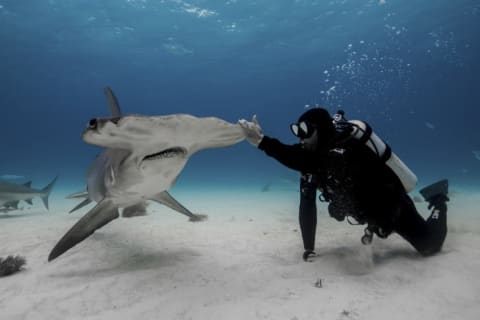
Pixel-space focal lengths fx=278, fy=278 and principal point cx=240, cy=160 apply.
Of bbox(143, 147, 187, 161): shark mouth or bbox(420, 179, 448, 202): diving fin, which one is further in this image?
bbox(420, 179, 448, 202): diving fin

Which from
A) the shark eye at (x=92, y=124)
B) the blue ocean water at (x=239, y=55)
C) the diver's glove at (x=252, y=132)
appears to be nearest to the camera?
the shark eye at (x=92, y=124)

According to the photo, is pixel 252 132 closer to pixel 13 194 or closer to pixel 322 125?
pixel 322 125

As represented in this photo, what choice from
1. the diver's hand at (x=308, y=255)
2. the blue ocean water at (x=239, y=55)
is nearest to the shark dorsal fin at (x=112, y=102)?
the diver's hand at (x=308, y=255)

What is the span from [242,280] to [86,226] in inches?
85.5

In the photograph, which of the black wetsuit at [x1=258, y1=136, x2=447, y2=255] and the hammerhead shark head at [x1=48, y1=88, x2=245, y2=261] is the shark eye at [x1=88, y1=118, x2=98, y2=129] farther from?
the black wetsuit at [x1=258, y1=136, x2=447, y2=255]

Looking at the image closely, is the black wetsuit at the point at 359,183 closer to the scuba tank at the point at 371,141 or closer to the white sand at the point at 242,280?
the scuba tank at the point at 371,141

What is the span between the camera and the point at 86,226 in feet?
12.1

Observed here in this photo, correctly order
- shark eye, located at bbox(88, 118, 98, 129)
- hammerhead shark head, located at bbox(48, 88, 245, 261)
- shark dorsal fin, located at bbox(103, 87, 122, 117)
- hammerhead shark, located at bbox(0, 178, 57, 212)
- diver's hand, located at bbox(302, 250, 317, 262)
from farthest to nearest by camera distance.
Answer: hammerhead shark, located at bbox(0, 178, 57, 212) → shark dorsal fin, located at bbox(103, 87, 122, 117) → diver's hand, located at bbox(302, 250, 317, 262) → hammerhead shark head, located at bbox(48, 88, 245, 261) → shark eye, located at bbox(88, 118, 98, 129)

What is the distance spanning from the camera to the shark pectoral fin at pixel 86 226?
11.1 feet

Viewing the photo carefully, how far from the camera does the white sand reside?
249 cm

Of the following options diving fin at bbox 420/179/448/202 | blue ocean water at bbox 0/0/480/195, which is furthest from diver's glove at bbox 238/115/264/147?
blue ocean water at bbox 0/0/480/195

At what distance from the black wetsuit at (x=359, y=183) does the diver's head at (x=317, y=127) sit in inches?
5.5

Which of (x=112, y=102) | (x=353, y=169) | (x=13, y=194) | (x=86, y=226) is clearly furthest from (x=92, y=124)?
(x=13, y=194)

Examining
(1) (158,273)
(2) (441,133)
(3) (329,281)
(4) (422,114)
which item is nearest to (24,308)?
(1) (158,273)
